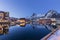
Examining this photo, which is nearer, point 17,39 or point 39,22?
point 17,39

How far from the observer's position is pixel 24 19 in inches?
223

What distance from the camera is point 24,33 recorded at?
5711 mm

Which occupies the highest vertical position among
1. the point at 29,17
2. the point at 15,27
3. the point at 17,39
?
the point at 29,17

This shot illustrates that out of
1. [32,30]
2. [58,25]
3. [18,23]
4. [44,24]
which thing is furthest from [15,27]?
[58,25]

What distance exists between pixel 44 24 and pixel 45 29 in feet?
0.70

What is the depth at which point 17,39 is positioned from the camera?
5.41 metres

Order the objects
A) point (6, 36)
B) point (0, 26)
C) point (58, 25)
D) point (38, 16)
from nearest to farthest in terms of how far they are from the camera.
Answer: point (0, 26) → point (6, 36) → point (38, 16) → point (58, 25)

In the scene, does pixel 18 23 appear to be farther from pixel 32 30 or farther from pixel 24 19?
pixel 32 30

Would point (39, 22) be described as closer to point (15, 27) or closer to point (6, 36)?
point (15, 27)

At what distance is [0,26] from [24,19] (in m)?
1.12

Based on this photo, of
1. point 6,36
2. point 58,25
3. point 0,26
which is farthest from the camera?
point 58,25

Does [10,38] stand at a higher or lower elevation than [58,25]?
lower

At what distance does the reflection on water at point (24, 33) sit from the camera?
17.6 ft

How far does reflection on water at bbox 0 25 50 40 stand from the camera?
5.36m
